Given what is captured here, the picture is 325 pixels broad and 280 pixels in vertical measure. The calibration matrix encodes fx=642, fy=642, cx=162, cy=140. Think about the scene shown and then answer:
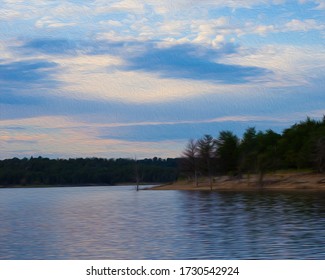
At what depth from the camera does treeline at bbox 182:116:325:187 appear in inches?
6452

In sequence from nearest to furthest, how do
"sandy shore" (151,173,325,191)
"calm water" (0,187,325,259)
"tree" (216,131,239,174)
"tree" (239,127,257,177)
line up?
"calm water" (0,187,325,259) → "sandy shore" (151,173,325,191) → "tree" (239,127,257,177) → "tree" (216,131,239,174)

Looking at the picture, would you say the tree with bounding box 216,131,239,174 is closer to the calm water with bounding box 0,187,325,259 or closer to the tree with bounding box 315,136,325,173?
the tree with bounding box 315,136,325,173

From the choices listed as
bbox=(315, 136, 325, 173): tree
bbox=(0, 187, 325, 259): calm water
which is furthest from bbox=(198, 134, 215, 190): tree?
bbox=(0, 187, 325, 259): calm water

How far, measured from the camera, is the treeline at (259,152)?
163875 mm

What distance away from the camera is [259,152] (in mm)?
187875

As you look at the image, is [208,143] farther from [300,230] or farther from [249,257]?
[249,257]

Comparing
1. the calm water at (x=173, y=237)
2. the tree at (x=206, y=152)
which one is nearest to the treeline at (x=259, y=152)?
the tree at (x=206, y=152)

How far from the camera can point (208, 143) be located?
190 meters

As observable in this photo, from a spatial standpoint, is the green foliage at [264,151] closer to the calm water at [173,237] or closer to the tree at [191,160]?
the tree at [191,160]

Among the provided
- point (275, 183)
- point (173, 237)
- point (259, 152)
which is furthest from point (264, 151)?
point (173, 237)

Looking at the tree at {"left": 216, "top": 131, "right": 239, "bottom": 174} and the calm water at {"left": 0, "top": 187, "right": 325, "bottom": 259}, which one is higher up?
the tree at {"left": 216, "top": 131, "right": 239, "bottom": 174}

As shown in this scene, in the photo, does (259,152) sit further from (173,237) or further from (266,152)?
(173,237)

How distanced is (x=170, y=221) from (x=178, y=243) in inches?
787

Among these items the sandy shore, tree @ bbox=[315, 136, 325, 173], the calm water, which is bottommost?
the calm water
